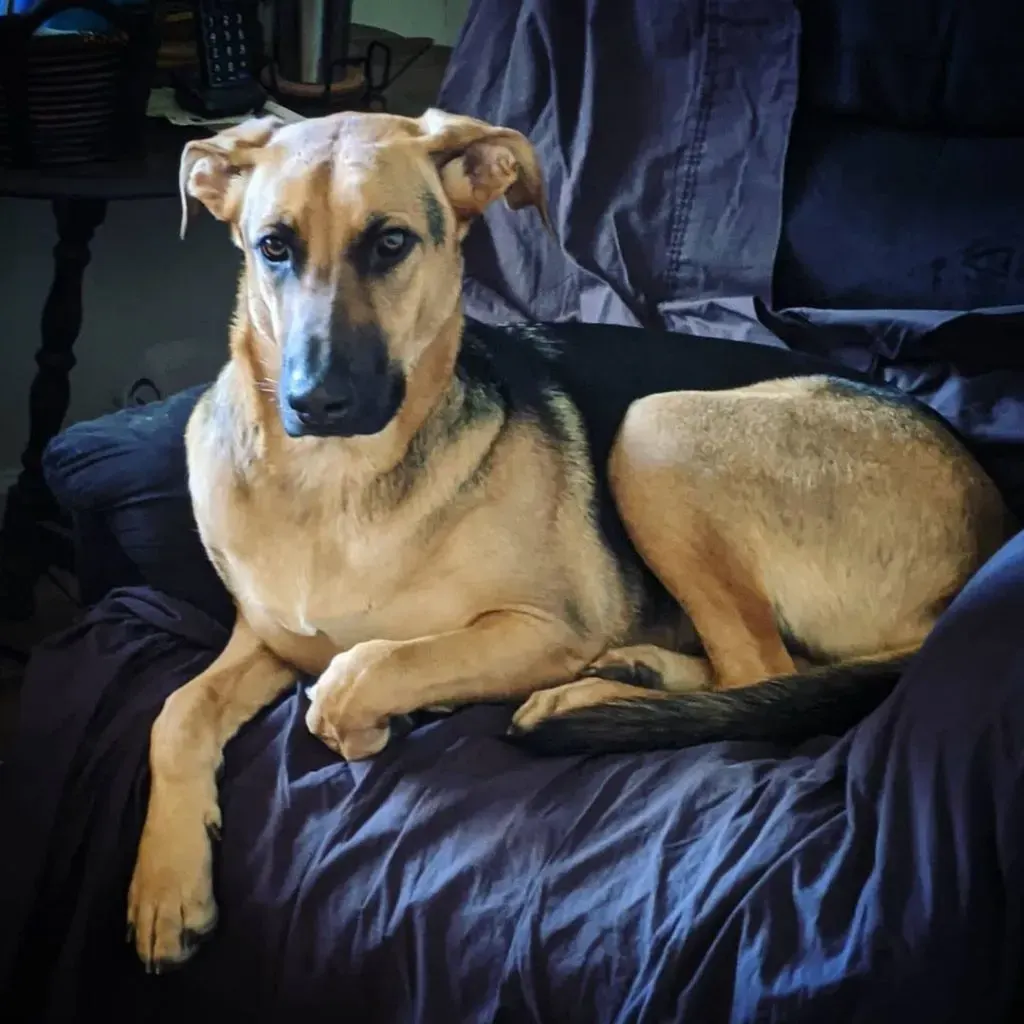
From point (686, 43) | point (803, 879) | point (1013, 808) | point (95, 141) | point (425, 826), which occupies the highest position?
point (686, 43)

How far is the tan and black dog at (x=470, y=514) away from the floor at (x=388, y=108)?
101 cm

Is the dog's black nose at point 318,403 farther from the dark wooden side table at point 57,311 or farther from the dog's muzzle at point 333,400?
the dark wooden side table at point 57,311

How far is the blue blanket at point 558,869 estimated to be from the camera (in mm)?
1095

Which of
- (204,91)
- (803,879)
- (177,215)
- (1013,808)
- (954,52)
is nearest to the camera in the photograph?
(1013,808)

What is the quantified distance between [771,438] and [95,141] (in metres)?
1.24

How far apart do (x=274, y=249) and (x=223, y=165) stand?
0.20 metres

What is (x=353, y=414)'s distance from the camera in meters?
1.35

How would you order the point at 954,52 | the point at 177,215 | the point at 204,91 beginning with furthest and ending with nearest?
the point at 177,215 → the point at 204,91 → the point at 954,52

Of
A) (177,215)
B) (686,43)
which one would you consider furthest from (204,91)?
(686,43)

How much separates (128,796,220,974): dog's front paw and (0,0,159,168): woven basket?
1.15 m

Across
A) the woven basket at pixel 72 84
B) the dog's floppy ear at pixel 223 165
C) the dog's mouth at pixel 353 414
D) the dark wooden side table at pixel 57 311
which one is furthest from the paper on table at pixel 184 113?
the dog's mouth at pixel 353 414

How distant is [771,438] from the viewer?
5.50ft

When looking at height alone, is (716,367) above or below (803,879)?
above

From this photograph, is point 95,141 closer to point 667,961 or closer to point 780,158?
point 780,158
